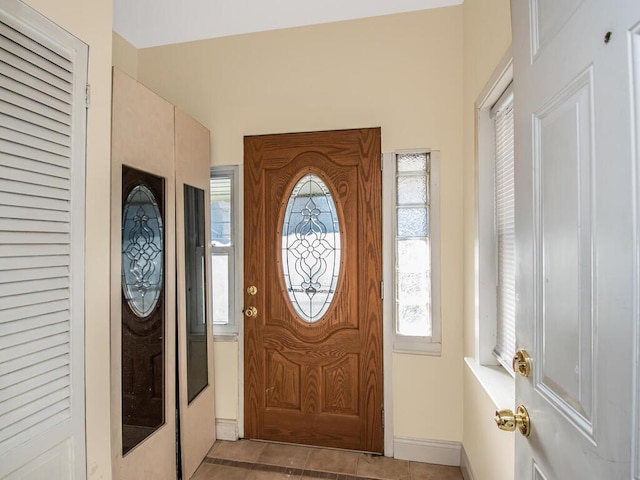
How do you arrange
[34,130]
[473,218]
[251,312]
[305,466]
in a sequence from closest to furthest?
[34,130]
[473,218]
[305,466]
[251,312]

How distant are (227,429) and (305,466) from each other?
653 mm

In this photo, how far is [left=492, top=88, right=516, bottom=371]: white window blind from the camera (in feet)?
5.39

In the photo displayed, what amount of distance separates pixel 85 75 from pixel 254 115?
1.32 m

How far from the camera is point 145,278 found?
1.82 meters

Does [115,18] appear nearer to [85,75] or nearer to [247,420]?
[85,75]

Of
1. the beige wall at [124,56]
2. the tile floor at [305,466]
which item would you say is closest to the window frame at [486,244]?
the tile floor at [305,466]

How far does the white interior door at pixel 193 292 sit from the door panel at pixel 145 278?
0.07 meters

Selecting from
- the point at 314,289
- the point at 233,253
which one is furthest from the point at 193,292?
the point at 314,289

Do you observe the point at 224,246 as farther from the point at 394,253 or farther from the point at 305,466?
the point at 305,466

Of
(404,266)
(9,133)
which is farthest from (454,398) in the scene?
(9,133)

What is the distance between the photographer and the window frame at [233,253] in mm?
2506

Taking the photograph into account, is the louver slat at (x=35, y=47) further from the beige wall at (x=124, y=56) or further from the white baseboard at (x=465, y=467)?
the white baseboard at (x=465, y=467)

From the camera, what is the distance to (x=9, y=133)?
3.33ft

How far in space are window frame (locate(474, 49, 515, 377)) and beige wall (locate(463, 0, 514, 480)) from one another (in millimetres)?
84
